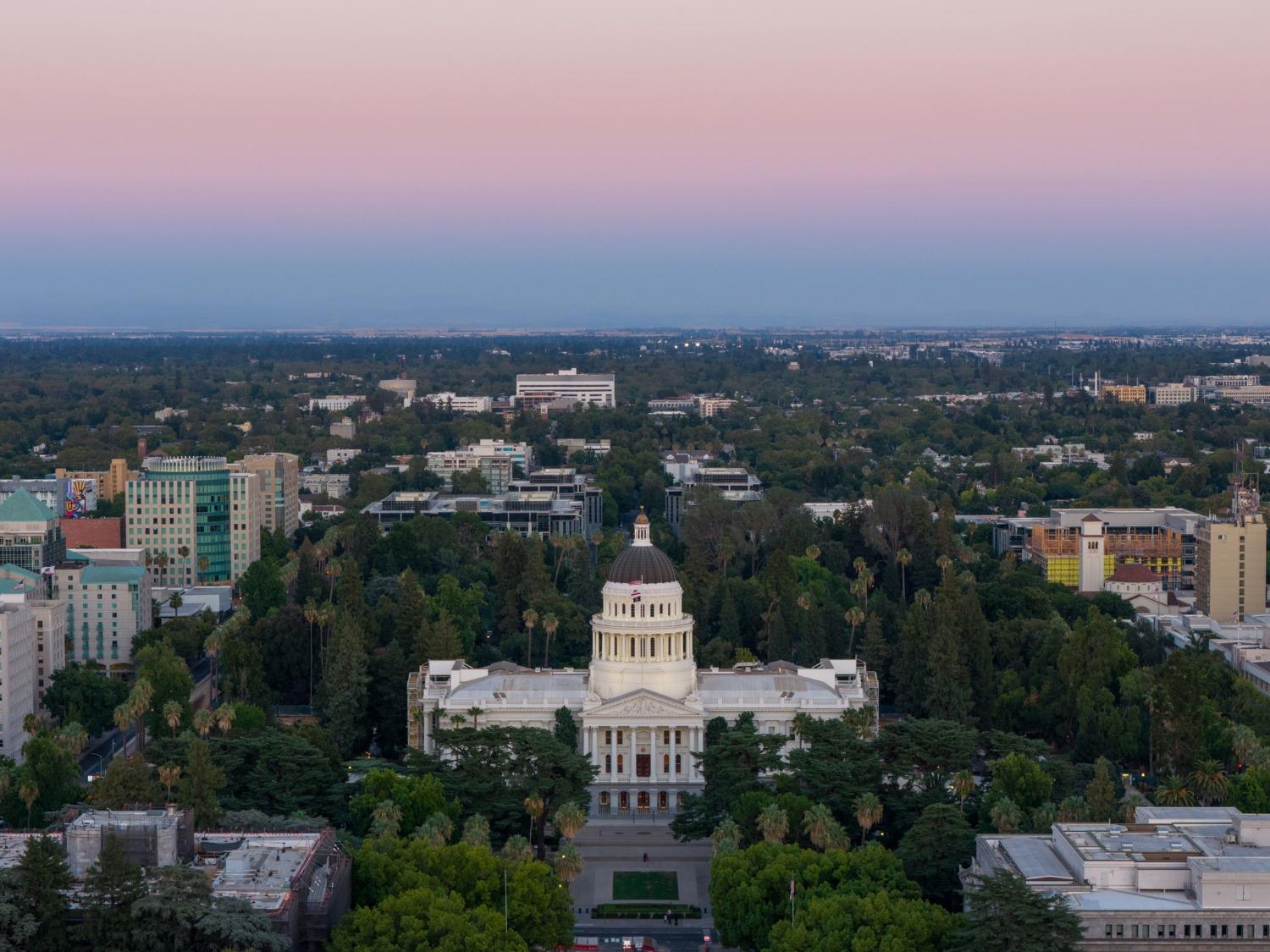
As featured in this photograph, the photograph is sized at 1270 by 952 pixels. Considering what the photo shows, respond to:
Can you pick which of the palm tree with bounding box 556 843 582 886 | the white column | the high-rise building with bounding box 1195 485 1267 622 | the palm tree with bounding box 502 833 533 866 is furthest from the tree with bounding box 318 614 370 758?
the high-rise building with bounding box 1195 485 1267 622

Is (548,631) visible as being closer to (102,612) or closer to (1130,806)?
(102,612)

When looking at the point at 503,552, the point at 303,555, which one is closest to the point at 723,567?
the point at 503,552

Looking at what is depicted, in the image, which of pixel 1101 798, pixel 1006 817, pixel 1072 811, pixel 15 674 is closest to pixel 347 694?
pixel 15 674

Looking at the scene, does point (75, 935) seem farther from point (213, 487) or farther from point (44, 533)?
point (213, 487)

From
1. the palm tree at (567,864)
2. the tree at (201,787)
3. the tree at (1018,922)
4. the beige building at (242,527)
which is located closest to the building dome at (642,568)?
the tree at (201,787)

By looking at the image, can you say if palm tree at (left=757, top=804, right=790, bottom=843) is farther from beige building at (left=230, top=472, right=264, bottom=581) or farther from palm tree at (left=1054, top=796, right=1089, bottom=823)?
beige building at (left=230, top=472, right=264, bottom=581)

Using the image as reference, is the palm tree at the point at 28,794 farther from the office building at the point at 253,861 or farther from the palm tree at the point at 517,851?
the palm tree at the point at 517,851
